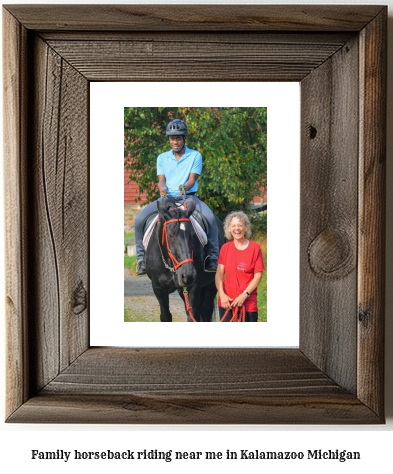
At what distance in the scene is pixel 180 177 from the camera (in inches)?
26.3

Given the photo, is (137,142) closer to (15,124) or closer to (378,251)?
(15,124)

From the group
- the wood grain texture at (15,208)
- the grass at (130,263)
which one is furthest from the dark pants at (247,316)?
the wood grain texture at (15,208)

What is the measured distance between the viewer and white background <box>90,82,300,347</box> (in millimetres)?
664

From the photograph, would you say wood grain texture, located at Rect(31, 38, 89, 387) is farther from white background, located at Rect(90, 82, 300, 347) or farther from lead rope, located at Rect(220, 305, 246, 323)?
lead rope, located at Rect(220, 305, 246, 323)

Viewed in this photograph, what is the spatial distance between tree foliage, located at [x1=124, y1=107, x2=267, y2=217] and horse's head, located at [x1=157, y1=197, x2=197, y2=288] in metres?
0.03

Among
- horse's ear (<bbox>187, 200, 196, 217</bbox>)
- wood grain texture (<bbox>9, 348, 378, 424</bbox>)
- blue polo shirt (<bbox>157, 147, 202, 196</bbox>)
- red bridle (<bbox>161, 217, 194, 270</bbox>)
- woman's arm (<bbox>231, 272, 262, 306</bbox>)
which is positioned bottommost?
wood grain texture (<bbox>9, 348, 378, 424</bbox>)

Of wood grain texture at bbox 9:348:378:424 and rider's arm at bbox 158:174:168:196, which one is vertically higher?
rider's arm at bbox 158:174:168:196

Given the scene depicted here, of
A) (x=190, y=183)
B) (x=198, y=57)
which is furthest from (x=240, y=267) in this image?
(x=198, y=57)

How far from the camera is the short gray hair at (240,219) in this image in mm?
666

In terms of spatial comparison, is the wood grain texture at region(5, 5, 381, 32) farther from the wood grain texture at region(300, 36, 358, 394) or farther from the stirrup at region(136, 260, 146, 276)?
the stirrup at region(136, 260, 146, 276)

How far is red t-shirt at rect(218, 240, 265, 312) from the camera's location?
669mm

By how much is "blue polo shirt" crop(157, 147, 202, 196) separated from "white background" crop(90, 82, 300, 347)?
0.05m

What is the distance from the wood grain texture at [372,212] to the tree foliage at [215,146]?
11 cm

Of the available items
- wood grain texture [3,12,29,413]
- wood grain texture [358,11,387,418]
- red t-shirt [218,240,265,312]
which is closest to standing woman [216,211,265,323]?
red t-shirt [218,240,265,312]
